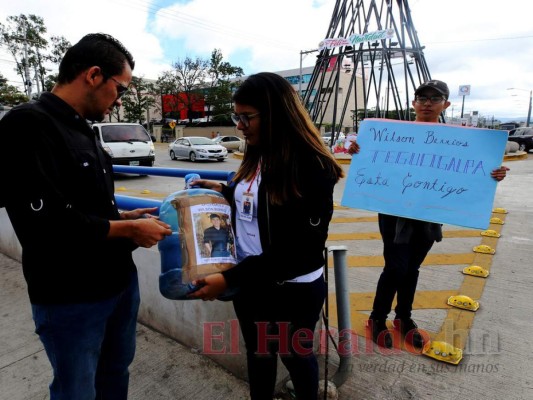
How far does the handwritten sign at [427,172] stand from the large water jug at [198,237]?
1.37 meters

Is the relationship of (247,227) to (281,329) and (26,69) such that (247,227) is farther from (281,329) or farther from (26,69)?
(26,69)

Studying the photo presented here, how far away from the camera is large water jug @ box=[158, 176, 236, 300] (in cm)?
137

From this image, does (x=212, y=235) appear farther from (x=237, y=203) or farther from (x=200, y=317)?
(x=200, y=317)

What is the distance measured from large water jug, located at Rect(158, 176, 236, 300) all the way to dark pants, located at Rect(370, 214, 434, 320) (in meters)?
1.37

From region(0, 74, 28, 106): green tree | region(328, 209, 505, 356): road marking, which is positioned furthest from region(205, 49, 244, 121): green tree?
region(328, 209, 505, 356): road marking

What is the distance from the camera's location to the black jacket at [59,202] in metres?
1.15

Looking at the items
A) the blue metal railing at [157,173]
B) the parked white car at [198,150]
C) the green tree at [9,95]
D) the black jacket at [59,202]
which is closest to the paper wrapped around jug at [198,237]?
the black jacket at [59,202]

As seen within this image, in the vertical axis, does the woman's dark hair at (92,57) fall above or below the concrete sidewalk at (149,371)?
above

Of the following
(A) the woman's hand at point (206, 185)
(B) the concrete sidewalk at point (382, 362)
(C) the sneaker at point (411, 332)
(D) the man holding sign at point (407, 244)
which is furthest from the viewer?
(C) the sneaker at point (411, 332)

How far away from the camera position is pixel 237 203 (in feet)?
5.30

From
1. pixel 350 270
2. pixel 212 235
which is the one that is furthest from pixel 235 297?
pixel 350 270

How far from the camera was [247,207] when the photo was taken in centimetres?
155

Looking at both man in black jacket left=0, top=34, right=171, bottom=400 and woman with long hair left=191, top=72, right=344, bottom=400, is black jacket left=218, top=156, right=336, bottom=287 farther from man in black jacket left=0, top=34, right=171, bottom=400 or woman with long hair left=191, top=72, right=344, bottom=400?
man in black jacket left=0, top=34, right=171, bottom=400

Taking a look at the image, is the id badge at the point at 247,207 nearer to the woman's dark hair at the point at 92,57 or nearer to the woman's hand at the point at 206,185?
the woman's hand at the point at 206,185
